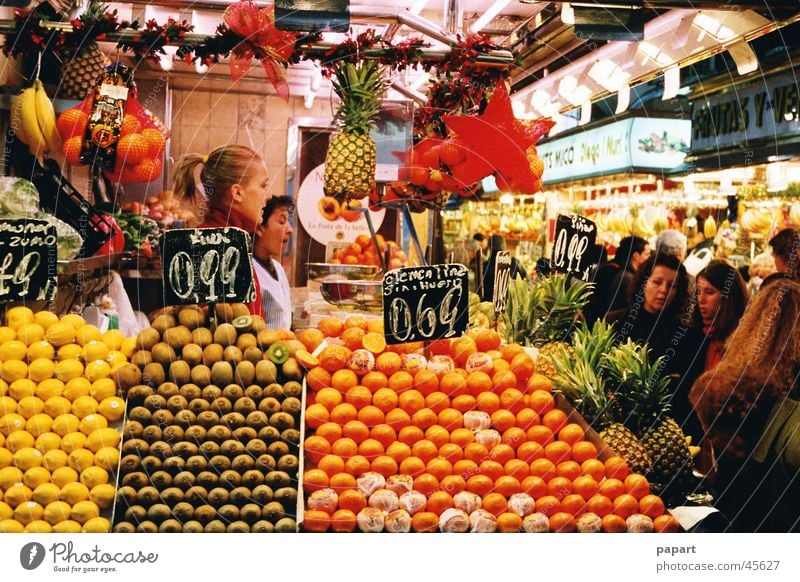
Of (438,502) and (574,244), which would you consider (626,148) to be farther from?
(438,502)

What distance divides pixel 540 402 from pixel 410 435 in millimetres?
444

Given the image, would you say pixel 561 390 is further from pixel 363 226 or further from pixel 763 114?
pixel 763 114

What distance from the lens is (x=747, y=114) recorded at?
4.52m

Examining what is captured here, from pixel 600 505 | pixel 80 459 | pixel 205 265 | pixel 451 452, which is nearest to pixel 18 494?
pixel 80 459

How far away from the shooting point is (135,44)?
8.45ft

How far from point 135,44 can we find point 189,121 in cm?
132

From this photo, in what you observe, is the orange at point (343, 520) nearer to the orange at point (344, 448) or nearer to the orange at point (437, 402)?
the orange at point (344, 448)

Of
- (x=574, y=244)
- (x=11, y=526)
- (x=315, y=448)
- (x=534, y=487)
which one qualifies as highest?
(x=574, y=244)

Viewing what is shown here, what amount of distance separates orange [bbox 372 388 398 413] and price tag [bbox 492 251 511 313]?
0.77 m

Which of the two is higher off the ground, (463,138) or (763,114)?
(763,114)
